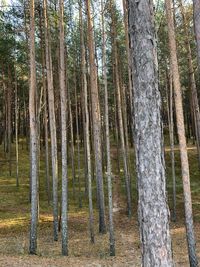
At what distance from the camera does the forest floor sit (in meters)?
14.0

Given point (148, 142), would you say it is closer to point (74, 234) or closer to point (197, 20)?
point (197, 20)

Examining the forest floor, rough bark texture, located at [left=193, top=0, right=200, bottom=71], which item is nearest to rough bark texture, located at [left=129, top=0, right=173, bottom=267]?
rough bark texture, located at [left=193, top=0, right=200, bottom=71]

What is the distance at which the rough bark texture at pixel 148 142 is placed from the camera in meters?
5.34

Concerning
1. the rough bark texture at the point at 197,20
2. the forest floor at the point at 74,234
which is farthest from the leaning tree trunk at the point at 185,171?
the rough bark texture at the point at 197,20

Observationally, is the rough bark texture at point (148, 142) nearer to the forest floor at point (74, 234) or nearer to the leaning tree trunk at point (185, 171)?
the leaning tree trunk at point (185, 171)

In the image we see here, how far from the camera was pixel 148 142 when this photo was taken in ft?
18.0

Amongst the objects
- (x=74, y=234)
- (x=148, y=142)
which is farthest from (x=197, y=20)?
(x=74, y=234)

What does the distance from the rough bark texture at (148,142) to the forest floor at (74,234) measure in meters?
8.34

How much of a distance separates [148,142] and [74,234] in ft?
50.6

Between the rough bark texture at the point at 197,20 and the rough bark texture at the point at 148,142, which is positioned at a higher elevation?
the rough bark texture at the point at 197,20

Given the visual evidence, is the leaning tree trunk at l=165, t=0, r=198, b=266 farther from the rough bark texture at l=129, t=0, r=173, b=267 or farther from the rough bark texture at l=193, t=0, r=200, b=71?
the rough bark texture at l=129, t=0, r=173, b=267

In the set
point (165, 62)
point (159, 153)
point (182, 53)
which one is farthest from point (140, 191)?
point (165, 62)

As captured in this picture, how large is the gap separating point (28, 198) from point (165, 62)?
1433cm

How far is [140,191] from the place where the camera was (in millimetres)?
5512
